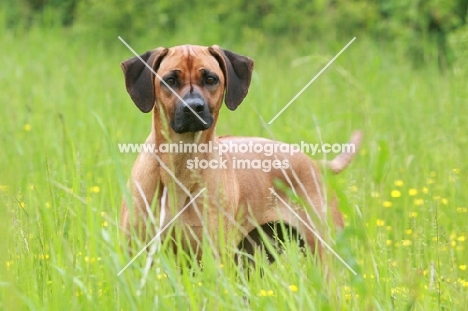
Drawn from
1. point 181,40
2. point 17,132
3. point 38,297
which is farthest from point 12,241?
point 181,40

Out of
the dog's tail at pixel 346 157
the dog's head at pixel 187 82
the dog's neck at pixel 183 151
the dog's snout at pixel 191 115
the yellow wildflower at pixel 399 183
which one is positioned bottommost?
the yellow wildflower at pixel 399 183

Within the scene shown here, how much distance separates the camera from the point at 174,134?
4.48 metres

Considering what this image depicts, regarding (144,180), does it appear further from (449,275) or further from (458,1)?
(458,1)

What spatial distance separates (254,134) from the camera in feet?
22.1

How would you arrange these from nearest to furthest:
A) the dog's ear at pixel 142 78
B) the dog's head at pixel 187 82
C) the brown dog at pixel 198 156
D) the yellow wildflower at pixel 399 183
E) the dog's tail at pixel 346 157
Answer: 1. the brown dog at pixel 198 156
2. the dog's head at pixel 187 82
3. the dog's ear at pixel 142 78
4. the dog's tail at pixel 346 157
5. the yellow wildflower at pixel 399 183

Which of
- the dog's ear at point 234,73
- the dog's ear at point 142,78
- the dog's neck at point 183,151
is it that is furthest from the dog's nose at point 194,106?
the dog's ear at point 234,73

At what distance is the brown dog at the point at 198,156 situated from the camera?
423 centimetres

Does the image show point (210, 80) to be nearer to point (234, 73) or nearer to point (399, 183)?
point (234, 73)

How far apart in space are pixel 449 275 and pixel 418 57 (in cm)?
694

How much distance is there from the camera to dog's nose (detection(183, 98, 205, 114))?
14.0 ft

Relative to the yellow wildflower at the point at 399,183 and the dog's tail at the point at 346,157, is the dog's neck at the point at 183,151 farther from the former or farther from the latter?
the yellow wildflower at the point at 399,183

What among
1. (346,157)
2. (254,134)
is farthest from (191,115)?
(254,134)

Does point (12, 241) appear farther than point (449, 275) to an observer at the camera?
No

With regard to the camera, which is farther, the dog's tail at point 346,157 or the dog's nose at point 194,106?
the dog's tail at point 346,157
